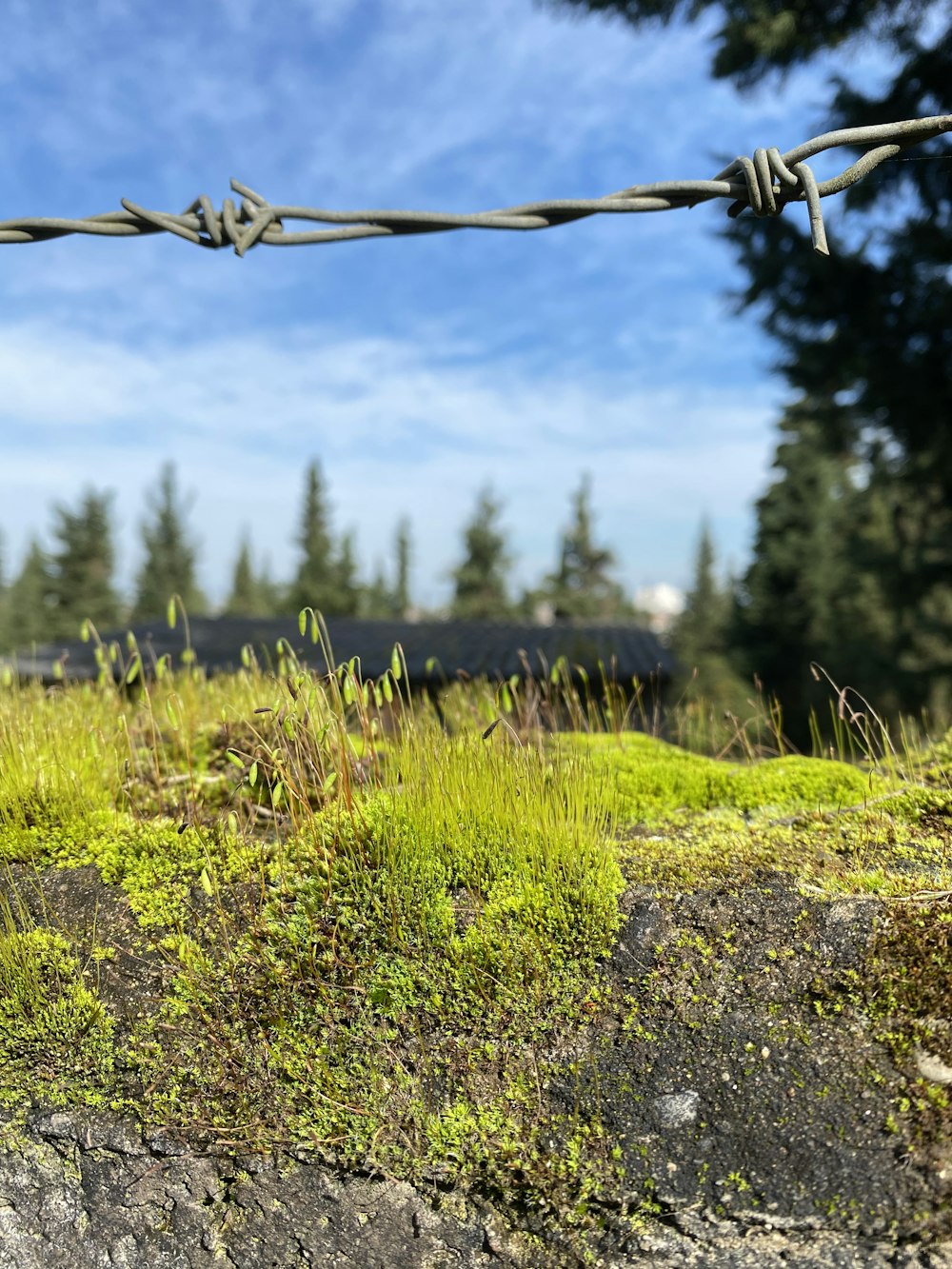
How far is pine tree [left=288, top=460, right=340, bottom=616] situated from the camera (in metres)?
47.3

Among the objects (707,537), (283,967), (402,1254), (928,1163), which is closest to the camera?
(928,1163)

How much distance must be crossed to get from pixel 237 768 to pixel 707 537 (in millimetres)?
56575

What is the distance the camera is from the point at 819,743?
2977 millimetres

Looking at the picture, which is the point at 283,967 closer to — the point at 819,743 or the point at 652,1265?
the point at 652,1265

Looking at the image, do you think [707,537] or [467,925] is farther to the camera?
[707,537]

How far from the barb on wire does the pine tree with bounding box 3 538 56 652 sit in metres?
42.5

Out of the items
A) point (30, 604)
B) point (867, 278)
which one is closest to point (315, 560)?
point (30, 604)

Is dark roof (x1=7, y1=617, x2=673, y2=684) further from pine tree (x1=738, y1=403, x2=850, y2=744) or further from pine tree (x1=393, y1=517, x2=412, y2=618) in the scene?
pine tree (x1=393, y1=517, x2=412, y2=618)

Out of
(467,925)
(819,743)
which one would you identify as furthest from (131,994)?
(819,743)

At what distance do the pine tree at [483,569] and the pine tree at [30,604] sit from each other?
20.8 metres

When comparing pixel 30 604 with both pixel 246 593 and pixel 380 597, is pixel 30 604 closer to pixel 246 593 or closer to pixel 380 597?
pixel 246 593

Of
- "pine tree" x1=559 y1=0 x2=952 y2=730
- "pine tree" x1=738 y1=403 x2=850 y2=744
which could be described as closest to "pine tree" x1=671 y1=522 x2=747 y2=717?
"pine tree" x1=738 y1=403 x2=850 y2=744

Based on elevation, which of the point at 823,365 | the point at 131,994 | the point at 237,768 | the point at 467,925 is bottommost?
the point at 131,994

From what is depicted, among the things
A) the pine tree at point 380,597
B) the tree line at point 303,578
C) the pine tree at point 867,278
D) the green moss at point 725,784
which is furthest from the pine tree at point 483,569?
the green moss at point 725,784
